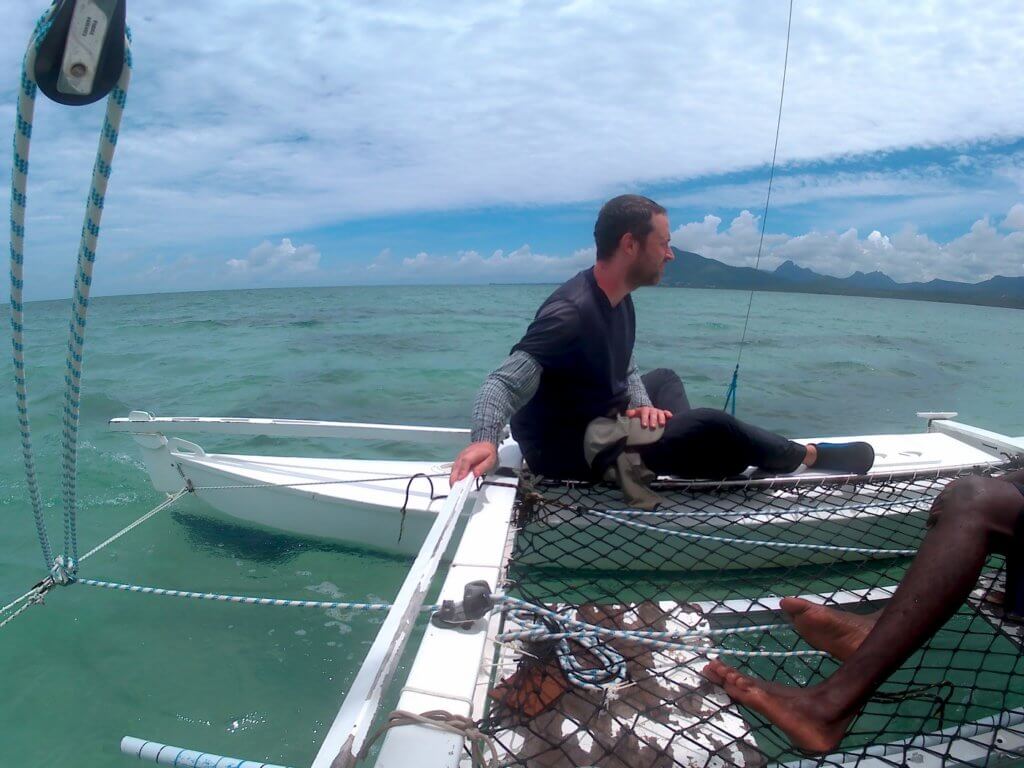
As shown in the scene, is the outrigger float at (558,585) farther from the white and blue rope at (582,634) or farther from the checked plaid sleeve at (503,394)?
the checked plaid sleeve at (503,394)

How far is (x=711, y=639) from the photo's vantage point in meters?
1.96

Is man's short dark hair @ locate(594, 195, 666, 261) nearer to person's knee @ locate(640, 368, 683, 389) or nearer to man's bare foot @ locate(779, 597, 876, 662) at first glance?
person's knee @ locate(640, 368, 683, 389)

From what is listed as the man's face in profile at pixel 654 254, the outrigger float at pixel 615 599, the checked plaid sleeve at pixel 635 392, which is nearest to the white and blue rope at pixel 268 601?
the outrigger float at pixel 615 599

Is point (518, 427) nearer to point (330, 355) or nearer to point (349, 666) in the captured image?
point (349, 666)

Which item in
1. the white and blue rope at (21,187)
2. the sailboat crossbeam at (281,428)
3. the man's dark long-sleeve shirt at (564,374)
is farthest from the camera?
the sailboat crossbeam at (281,428)

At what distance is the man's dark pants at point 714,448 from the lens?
2.43 metres

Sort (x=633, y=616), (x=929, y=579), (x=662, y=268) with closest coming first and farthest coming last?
(x=929, y=579)
(x=633, y=616)
(x=662, y=268)

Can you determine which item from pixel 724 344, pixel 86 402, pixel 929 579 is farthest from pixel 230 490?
pixel 724 344

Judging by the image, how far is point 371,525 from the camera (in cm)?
296

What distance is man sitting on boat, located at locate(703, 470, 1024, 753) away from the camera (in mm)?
1260

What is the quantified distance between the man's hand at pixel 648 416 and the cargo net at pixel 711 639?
0.33 meters

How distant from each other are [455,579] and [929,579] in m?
1.08

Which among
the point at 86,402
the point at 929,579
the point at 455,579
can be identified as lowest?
the point at 86,402

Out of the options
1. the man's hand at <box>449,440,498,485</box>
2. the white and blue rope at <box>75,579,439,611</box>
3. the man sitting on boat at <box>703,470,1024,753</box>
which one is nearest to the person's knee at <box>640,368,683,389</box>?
the man's hand at <box>449,440,498,485</box>
